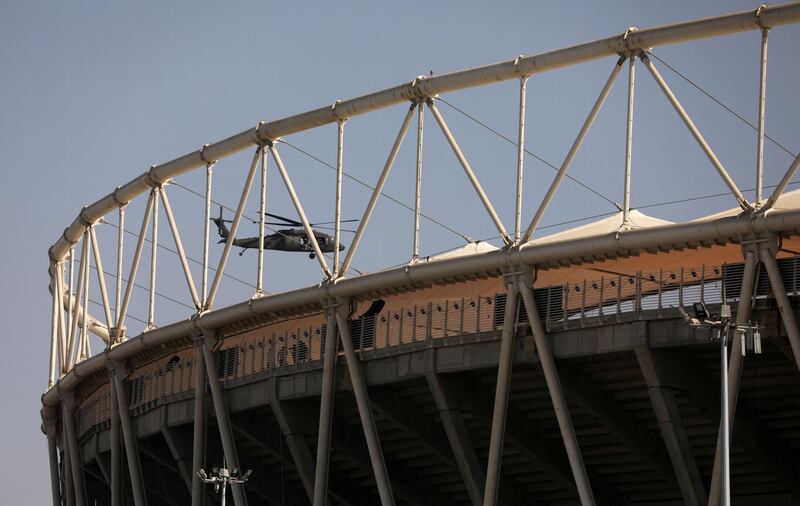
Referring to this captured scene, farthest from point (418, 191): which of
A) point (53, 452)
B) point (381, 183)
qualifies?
point (53, 452)

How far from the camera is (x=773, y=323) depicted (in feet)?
143

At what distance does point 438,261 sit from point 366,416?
17.7ft

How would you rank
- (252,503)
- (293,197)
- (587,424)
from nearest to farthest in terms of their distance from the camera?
1. (587,424)
2. (293,197)
3. (252,503)

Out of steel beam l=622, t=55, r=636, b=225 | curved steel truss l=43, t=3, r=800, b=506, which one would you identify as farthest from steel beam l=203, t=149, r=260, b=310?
steel beam l=622, t=55, r=636, b=225

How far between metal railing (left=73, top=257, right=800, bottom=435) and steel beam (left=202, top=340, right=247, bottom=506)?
72 centimetres

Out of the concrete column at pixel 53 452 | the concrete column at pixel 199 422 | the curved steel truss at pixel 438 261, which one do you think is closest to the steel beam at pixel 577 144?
the curved steel truss at pixel 438 261

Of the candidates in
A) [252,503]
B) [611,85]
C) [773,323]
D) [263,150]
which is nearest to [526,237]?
[611,85]

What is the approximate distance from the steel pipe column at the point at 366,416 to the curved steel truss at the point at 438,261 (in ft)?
0.14

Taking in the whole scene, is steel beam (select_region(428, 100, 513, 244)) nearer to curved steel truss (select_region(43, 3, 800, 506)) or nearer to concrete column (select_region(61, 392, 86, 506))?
curved steel truss (select_region(43, 3, 800, 506))

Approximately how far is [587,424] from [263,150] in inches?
601

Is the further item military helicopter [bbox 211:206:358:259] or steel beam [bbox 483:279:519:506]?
military helicopter [bbox 211:206:358:259]

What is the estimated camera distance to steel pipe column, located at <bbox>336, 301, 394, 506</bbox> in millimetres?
50812

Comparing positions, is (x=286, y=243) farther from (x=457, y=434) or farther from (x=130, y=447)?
(x=457, y=434)

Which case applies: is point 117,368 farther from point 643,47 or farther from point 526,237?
point 643,47
